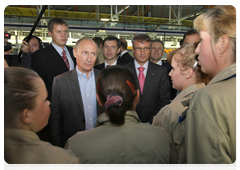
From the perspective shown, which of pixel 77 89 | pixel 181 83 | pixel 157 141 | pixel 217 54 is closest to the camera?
pixel 217 54

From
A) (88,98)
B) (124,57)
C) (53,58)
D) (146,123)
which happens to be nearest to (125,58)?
(124,57)

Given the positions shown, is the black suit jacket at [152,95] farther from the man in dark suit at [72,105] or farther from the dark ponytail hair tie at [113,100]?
the dark ponytail hair tie at [113,100]

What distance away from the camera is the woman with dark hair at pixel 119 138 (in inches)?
36.7

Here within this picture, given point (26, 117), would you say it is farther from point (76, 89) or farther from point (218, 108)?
point (76, 89)

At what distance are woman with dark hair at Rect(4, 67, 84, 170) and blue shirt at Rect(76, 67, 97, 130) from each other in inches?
47.6

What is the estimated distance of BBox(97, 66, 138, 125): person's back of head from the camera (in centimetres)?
97

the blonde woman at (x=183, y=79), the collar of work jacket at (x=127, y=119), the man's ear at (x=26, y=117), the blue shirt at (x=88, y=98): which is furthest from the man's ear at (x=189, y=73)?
the man's ear at (x=26, y=117)

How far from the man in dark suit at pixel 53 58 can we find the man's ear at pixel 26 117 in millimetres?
1779

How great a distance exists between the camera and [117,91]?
38.9 inches

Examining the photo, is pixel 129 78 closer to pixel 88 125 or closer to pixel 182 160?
pixel 182 160

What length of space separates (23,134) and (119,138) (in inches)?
18.2

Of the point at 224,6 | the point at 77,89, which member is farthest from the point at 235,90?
the point at 77,89

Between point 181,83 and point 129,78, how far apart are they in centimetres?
65

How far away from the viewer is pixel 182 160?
938 millimetres
